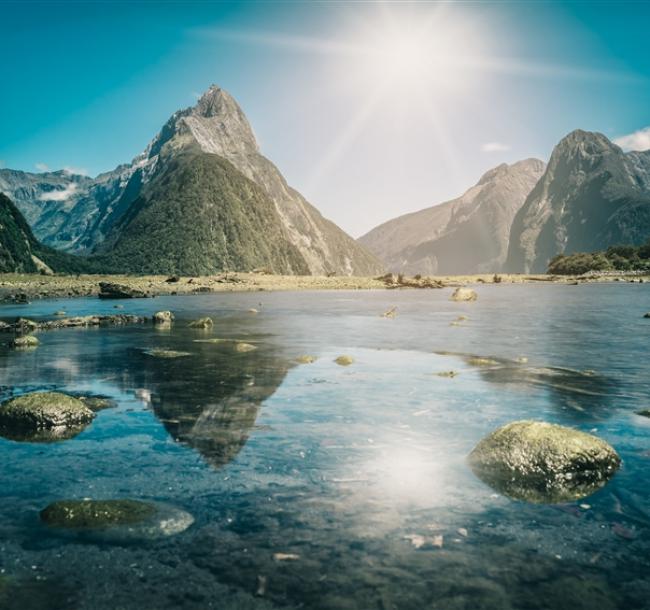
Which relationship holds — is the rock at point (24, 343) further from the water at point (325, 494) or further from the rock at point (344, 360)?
the rock at point (344, 360)

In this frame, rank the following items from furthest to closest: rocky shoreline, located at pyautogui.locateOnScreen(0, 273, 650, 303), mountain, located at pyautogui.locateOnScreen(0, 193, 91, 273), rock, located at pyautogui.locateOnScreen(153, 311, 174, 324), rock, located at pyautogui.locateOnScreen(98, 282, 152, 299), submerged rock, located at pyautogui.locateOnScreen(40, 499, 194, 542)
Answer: mountain, located at pyautogui.locateOnScreen(0, 193, 91, 273)
rocky shoreline, located at pyautogui.locateOnScreen(0, 273, 650, 303)
rock, located at pyautogui.locateOnScreen(98, 282, 152, 299)
rock, located at pyautogui.locateOnScreen(153, 311, 174, 324)
submerged rock, located at pyautogui.locateOnScreen(40, 499, 194, 542)

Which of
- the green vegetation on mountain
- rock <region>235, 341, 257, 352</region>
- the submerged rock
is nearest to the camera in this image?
the submerged rock

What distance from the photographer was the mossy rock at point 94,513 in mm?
8867

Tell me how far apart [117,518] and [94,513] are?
44 cm

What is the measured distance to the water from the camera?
7.17 meters

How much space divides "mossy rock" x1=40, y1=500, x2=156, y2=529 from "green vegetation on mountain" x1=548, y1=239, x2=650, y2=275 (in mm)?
188809

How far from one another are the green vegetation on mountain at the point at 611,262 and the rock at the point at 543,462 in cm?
18248

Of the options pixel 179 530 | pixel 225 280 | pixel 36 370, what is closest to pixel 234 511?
pixel 179 530

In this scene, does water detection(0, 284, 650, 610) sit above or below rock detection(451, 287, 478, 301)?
below

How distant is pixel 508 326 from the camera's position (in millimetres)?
42375

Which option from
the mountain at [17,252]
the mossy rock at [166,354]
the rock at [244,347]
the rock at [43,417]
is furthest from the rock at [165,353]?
the mountain at [17,252]

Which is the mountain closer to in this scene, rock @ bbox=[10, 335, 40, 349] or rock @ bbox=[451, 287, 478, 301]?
rock @ bbox=[451, 287, 478, 301]

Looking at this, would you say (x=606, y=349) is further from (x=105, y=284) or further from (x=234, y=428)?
(x=105, y=284)

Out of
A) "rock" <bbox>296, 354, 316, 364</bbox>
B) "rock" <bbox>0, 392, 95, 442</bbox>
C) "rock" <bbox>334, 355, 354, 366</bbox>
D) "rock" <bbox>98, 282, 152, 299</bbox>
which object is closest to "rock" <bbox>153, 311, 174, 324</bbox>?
"rock" <bbox>296, 354, 316, 364</bbox>
